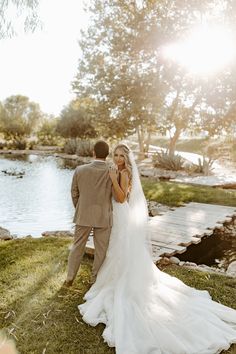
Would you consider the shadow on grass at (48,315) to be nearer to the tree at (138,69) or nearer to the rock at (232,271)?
the rock at (232,271)

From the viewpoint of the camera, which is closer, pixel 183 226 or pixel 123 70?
pixel 183 226

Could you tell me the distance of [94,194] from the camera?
4961mm

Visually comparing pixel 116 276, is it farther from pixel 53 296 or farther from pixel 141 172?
pixel 141 172

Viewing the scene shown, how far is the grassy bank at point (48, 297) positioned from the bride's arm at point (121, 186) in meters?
1.46

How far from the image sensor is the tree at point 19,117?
154ft

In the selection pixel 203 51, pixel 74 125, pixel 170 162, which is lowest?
pixel 170 162

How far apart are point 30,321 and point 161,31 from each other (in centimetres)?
1663

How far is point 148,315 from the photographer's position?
4.16m

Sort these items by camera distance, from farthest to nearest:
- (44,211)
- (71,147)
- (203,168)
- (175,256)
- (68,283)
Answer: (71,147), (203,168), (44,211), (175,256), (68,283)

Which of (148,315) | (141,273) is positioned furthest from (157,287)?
(148,315)

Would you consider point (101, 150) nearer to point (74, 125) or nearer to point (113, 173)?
point (113, 173)

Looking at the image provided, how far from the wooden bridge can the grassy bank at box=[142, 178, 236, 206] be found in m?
0.66

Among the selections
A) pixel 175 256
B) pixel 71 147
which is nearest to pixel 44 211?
pixel 175 256

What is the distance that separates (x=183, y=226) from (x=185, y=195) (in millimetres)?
4087
